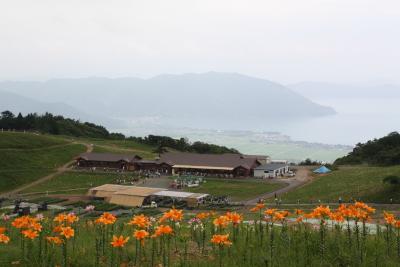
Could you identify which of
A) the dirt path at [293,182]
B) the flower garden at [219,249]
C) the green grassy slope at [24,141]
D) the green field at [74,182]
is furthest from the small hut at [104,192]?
the flower garden at [219,249]

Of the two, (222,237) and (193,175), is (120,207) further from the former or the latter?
(222,237)

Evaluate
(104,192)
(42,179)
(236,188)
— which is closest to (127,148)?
(42,179)

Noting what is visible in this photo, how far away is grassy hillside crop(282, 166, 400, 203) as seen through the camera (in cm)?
4225

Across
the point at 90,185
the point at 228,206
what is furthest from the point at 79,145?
the point at 228,206

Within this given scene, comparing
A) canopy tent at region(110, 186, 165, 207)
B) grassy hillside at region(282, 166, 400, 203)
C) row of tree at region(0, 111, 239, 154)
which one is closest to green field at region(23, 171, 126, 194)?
canopy tent at region(110, 186, 165, 207)

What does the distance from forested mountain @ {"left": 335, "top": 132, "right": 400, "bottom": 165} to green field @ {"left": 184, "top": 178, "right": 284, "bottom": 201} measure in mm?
22814

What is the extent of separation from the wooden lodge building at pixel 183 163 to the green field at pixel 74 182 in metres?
5.33

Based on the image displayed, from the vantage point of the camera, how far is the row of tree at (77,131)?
100500 millimetres

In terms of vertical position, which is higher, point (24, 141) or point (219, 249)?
point (24, 141)

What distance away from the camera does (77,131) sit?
4513 inches

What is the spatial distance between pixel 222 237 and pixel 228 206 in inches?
1546

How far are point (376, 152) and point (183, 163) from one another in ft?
113

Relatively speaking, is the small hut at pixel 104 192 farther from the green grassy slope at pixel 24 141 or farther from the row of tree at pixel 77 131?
the row of tree at pixel 77 131

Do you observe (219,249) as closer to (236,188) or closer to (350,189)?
(350,189)
